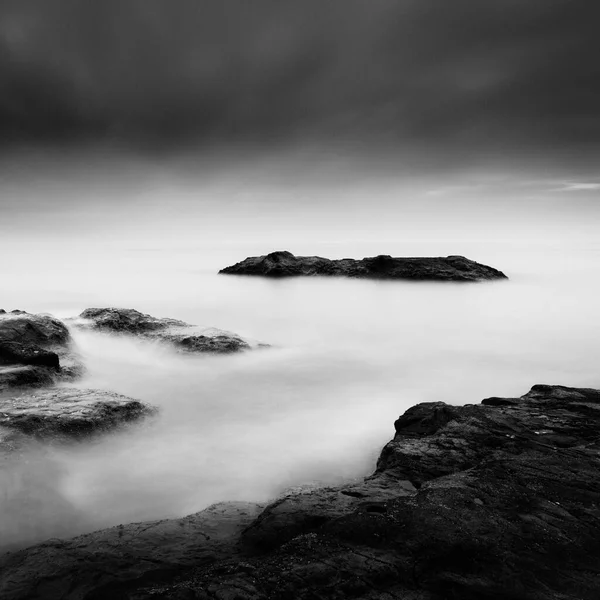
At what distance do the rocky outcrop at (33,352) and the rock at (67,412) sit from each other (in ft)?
3.05

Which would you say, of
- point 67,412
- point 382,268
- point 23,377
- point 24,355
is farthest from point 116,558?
point 382,268

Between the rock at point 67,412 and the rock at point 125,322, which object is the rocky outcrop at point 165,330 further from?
the rock at point 67,412

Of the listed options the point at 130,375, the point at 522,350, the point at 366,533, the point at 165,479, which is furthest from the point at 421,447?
the point at 522,350

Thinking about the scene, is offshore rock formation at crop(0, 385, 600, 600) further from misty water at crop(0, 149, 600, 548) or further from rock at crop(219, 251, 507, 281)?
rock at crop(219, 251, 507, 281)

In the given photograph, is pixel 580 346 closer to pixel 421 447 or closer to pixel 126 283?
pixel 421 447

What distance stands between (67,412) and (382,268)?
112 ft

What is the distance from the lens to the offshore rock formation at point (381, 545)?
11.6 ft

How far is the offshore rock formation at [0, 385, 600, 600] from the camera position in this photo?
355cm

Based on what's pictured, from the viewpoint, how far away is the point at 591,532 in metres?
4.17

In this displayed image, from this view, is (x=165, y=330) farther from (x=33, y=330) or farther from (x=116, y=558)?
(x=116, y=558)

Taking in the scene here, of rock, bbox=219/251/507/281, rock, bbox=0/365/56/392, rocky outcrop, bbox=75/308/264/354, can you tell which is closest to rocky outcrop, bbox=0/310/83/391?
rock, bbox=0/365/56/392

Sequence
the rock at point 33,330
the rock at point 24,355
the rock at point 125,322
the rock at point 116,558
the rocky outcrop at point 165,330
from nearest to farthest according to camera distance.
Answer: the rock at point 116,558, the rock at point 24,355, the rock at point 33,330, the rocky outcrop at point 165,330, the rock at point 125,322

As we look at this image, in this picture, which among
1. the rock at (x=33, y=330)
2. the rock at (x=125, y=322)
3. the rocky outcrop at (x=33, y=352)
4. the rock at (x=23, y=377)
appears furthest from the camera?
the rock at (x=125, y=322)

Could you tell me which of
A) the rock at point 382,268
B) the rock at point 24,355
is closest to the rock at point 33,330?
the rock at point 24,355
